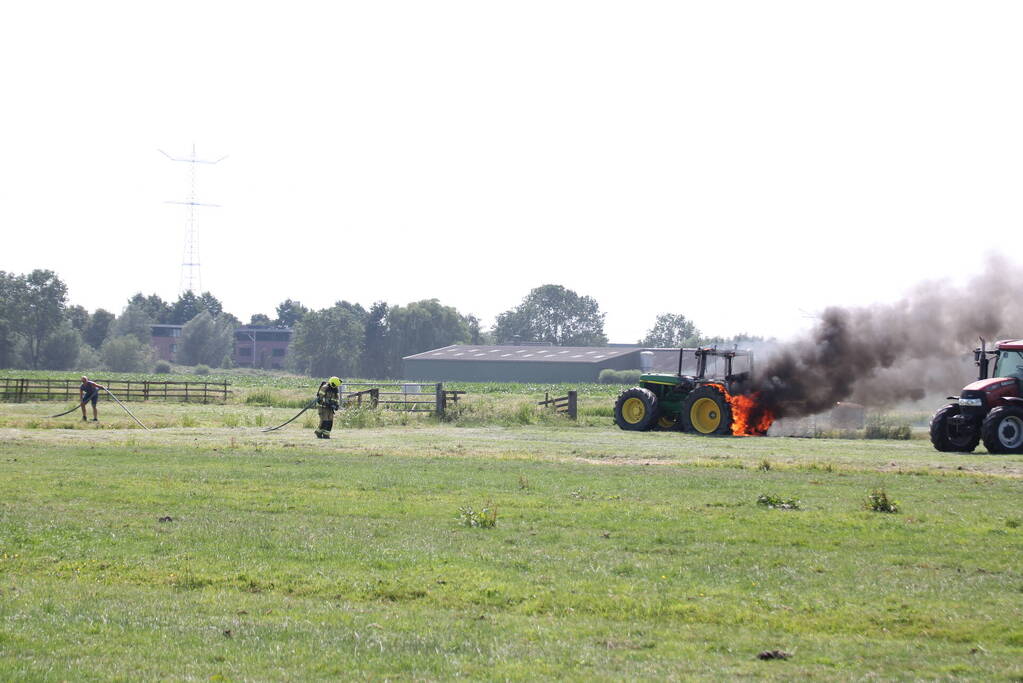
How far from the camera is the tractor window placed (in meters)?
29.0

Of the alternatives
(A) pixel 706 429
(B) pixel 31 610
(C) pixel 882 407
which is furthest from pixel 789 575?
(C) pixel 882 407

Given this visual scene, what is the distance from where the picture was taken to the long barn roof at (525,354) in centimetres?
11550

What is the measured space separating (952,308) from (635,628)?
28547 mm

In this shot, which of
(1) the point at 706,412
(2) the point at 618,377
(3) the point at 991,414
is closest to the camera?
(3) the point at 991,414

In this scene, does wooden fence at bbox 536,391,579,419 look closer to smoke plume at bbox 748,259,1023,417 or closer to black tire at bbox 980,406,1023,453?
smoke plume at bbox 748,259,1023,417

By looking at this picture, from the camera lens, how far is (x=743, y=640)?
8.58 m

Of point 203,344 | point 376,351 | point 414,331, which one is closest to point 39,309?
point 203,344

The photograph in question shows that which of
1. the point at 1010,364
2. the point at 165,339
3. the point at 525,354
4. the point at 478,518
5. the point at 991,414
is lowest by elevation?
the point at 478,518

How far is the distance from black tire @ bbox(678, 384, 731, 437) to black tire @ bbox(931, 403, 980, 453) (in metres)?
7.54

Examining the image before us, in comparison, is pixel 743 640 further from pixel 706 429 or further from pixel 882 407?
pixel 882 407

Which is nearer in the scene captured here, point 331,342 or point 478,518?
point 478,518

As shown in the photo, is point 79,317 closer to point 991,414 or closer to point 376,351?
point 376,351

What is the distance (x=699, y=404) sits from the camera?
36.3m

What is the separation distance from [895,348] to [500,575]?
27.9 m
